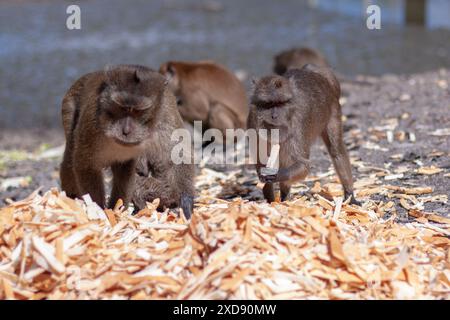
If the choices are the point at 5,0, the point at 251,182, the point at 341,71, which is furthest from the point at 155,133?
the point at 5,0

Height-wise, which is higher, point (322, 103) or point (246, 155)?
point (322, 103)

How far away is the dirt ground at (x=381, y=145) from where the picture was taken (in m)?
7.22

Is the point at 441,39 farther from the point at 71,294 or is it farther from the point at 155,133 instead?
the point at 71,294

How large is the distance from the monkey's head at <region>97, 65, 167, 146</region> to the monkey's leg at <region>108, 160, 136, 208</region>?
65cm

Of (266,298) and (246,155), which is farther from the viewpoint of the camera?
(246,155)

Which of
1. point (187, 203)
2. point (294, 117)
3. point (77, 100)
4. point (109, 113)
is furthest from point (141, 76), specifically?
point (294, 117)

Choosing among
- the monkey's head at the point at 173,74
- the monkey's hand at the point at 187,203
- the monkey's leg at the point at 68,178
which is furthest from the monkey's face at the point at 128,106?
the monkey's head at the point at 173,74

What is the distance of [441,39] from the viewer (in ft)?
52.7

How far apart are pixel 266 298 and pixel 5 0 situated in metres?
23.2

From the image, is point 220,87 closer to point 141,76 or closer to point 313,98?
point 313,98

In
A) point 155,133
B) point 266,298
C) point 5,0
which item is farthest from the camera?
point 5,0

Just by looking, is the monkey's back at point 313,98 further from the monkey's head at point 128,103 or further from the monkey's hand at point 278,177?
the monkey's head at point 128,103

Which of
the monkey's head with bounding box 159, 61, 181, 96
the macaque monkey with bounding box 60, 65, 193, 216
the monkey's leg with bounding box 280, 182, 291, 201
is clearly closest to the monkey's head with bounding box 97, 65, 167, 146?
the macaque monkey with bounding box 60, 65, 193, 216

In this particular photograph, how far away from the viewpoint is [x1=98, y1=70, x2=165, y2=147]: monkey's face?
5352 mm
